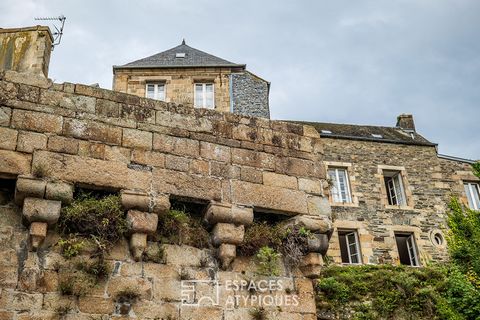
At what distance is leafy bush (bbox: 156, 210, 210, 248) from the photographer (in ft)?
16.5

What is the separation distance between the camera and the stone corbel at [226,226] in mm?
5133

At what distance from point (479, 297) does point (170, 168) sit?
37.3 ft

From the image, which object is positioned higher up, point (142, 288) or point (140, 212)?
point (140, 212)

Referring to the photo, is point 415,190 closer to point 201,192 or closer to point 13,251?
point 201,192

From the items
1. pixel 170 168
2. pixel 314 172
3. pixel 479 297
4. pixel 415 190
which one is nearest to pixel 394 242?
pixel 415 190

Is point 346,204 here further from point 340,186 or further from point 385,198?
point 385,198

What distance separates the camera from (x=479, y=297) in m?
13.7

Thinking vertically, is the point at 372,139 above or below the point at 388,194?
above

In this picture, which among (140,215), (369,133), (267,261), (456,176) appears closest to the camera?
(140,215)

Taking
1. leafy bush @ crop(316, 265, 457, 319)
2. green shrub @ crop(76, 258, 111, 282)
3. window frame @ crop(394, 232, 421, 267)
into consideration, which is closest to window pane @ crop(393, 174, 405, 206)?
window frame @ crop(394, 232, 421, 267)

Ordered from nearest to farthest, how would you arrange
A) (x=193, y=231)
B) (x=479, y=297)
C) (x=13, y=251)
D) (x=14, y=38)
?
(x=13, y=251)
(x=193, y=231)
(x=14, y=38)
(x=479, y=297)

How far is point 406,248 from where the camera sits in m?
19.6

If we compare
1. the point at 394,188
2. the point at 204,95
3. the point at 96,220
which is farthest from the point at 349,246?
the point at 96,220

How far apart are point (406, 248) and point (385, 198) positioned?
1965mm
